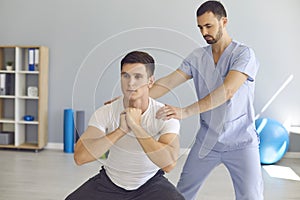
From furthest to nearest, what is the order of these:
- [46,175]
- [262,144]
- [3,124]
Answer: [3,124], [262,144], [46,175]

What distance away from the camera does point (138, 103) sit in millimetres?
1400

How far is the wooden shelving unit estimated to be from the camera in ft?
14.9

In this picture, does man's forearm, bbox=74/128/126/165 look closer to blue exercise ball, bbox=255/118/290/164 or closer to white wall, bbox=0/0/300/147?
white wall, bbox=0/0/300/147

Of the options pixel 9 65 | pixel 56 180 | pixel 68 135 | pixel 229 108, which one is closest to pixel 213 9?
pixel 229 108

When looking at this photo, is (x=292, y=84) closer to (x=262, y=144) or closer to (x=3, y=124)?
(x=262, y=144)

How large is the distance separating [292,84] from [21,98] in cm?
284

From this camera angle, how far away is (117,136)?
144cm

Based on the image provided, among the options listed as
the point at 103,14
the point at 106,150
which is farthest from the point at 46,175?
the point at 106,150

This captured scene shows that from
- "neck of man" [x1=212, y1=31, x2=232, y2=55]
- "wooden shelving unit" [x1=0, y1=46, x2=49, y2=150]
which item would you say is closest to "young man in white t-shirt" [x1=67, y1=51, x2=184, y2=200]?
"neck of man" [x1=212, y1=31, x2=232, y2=55]

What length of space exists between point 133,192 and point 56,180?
1.92 m

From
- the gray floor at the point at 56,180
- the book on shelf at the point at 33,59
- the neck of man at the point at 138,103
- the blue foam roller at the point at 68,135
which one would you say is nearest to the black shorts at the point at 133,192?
the neck of man at the point at 138,103

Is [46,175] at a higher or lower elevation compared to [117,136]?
lower

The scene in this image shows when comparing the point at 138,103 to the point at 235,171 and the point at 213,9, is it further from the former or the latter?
A: the point at 235,171

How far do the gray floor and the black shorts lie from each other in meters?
1.13
